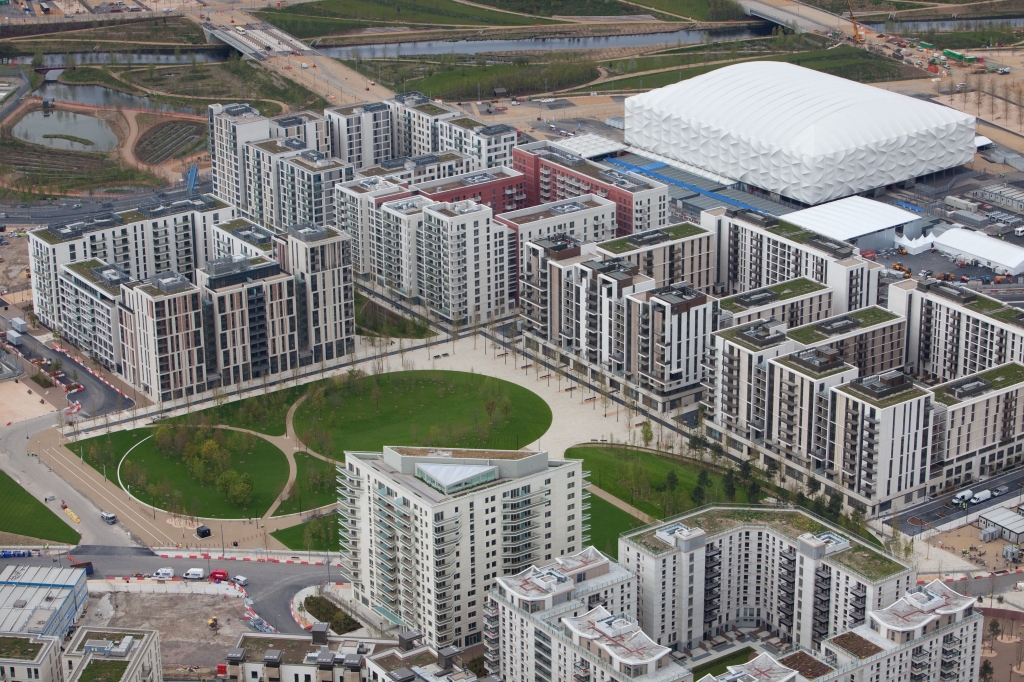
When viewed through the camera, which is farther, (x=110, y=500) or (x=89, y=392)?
(x=89, y=392)

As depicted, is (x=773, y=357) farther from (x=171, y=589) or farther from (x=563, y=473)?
(x=171, y=589)

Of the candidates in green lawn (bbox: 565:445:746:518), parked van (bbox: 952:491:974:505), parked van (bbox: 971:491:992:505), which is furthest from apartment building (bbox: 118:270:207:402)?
parked van (bbox: 971:491:992:505)

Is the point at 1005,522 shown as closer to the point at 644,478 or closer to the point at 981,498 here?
the point at 981,498

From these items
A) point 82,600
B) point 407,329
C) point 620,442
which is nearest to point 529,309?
point 407,329

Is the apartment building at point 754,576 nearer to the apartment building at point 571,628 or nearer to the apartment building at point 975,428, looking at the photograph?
the apartment building at point 571,628

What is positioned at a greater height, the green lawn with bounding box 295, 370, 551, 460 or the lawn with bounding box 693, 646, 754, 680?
the green lawn with bounding box 295, 370, 551, 460

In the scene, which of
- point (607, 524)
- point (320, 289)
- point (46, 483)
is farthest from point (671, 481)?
point (46, 483)

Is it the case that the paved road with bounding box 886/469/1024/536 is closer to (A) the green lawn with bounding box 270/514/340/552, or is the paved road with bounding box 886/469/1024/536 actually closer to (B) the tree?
(B) the tree
